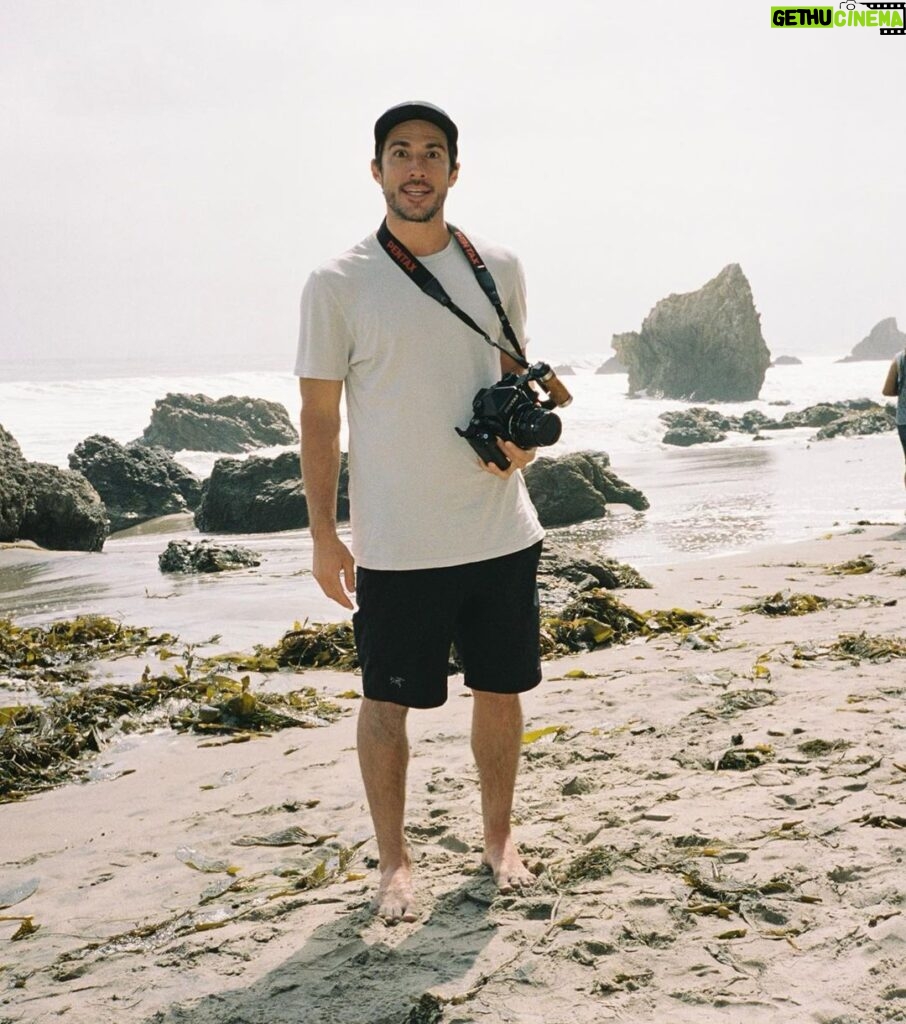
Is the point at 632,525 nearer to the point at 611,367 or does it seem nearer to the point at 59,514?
the point at 59,514

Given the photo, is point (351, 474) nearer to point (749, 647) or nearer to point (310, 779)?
point (310, 779)

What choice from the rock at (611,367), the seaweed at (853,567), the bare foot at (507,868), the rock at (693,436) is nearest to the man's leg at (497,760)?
the bare foot at (507,868)

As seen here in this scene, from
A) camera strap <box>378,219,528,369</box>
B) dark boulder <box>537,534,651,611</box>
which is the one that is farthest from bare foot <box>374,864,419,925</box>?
dark boulder <box>537,534,651,611</box>

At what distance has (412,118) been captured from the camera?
8.73ft

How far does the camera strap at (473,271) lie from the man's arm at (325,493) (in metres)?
0.32

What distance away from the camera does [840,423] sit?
2306 cm

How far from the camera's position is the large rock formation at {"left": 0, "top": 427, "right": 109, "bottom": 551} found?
10781mm

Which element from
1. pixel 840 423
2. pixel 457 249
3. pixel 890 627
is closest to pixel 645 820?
pixel 457 249

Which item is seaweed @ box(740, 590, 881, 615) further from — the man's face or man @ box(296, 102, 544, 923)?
the man's face

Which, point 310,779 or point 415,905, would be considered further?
point 310,779

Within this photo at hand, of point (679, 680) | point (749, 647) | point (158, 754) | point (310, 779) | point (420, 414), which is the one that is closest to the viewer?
point (420, 414)

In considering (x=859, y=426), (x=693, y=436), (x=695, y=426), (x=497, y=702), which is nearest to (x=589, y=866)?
(x=497, y=702)

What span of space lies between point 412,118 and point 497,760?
1.66 metres

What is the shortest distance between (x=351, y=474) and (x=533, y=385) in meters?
0.51
